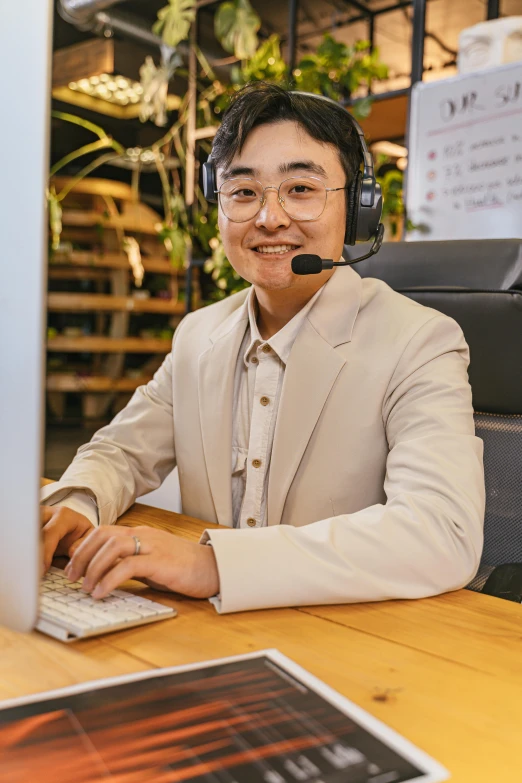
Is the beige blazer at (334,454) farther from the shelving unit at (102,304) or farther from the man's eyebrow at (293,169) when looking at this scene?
the shelving unit at (102,304)

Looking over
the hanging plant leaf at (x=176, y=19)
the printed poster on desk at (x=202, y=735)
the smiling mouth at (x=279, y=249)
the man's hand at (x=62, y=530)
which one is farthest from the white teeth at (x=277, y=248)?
the hanging plant leaf at (x=176, y=19)

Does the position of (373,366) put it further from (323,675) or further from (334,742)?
(334,742)

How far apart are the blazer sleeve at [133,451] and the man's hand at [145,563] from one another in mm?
329

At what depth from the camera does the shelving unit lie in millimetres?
5230

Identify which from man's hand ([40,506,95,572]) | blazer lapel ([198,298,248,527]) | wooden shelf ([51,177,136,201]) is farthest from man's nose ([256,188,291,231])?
wooden shelf ([51,177,136,201])

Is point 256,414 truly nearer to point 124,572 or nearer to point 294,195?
point 294,195

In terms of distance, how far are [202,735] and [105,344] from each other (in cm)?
486

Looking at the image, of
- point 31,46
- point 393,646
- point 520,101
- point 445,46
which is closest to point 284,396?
point 393,646

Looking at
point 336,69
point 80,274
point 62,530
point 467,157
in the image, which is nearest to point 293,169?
point 62,530

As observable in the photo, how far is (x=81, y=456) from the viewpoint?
1.30m

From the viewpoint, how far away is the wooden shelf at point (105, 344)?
5.14 meters

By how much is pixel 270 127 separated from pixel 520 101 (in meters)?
1.70

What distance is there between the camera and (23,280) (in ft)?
1.34

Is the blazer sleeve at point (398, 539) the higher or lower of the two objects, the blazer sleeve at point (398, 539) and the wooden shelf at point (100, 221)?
the lower
